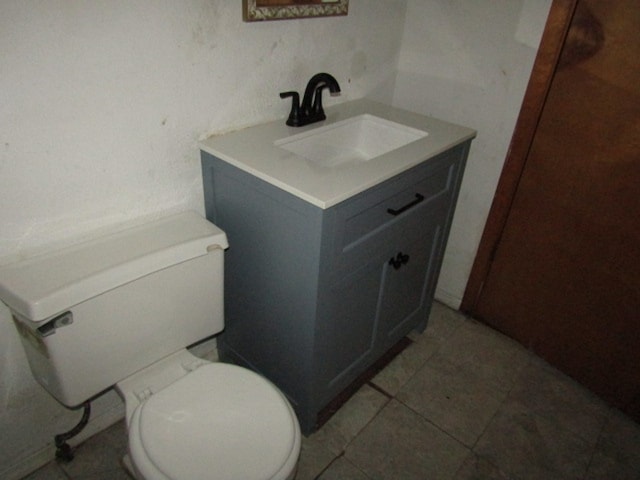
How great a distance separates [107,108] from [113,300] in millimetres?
458

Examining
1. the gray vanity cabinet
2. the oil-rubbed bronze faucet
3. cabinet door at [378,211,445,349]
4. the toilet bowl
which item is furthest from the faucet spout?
the toilet bowl

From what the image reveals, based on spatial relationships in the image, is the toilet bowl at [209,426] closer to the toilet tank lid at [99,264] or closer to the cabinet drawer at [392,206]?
the toilet tank lid at [99,264]

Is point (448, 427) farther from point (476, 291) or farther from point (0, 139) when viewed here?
point (0, 139)

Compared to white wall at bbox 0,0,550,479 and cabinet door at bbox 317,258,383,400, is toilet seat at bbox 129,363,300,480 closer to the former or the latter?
cabinet door at bbox 317,258,383,400

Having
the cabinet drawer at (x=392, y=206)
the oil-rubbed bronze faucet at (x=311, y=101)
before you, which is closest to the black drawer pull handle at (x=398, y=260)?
the cabinet drawer at (x=392, y=206)

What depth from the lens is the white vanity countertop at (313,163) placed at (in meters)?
1.08

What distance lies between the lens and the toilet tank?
96 centimetres

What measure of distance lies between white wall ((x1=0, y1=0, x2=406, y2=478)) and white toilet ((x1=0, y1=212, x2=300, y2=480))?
0.31ft

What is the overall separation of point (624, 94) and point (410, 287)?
2.93 ft

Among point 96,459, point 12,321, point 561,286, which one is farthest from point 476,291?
point 12,321

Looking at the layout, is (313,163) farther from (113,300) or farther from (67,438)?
(67,438)

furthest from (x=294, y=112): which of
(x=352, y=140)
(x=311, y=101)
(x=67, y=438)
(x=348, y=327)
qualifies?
(x=67, y=438)

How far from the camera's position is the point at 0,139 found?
36.8 inches

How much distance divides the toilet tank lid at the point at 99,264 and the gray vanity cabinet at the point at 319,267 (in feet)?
0.47
